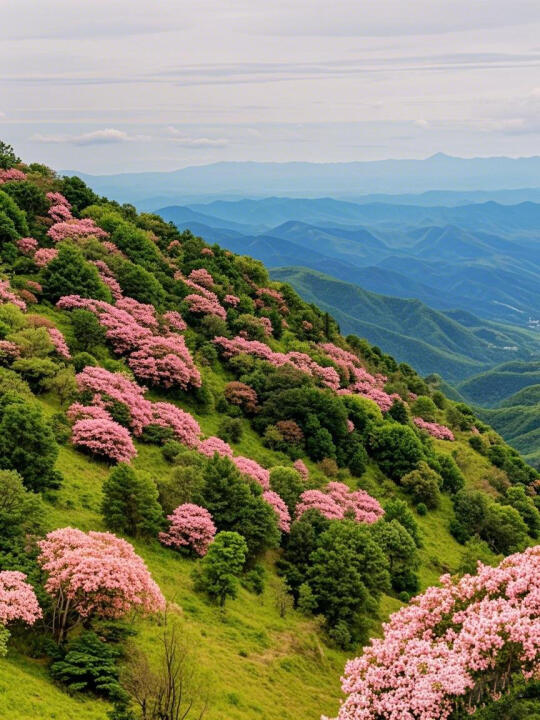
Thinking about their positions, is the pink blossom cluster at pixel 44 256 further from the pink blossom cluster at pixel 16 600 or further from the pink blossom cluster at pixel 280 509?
A: the pink blossom cluster at pixel 16 600

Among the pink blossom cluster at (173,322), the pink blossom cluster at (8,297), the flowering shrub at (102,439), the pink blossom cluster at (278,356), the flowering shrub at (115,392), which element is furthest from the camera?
the pink blossom cluster at (278,356)

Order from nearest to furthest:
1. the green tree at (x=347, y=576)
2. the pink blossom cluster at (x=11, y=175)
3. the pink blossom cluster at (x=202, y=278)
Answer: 1. the green tree at (x=347, y=576)
2. the pink blossom cluster at (x=11, y=175)
3. the pink blossom cluster at (x=202, y=278)

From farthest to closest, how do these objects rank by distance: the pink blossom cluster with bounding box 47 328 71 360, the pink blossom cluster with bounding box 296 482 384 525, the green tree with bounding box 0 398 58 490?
the pink blossom cluster with bounding box 47 328 71 360 < the pink blossom cluster with bounding box 296 482 384 525 < the green tree with bounding box 0 398 58 490

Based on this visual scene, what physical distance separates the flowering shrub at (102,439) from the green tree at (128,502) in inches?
286

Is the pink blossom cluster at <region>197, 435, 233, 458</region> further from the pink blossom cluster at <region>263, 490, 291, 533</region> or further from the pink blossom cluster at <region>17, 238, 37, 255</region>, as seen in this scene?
the pink blossom cluster at <region>17, 238, 37, 255</region>

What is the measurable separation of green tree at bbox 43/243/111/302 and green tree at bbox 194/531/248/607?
1470 inches

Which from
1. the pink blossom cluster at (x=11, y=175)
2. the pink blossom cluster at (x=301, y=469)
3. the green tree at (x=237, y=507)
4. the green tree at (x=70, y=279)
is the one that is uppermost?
the pink blossom cluster at (x=11, y=175)

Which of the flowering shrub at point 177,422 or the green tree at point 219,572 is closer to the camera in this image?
the green tree at point 219,572

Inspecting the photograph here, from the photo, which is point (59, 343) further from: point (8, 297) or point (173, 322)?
point (173, 322)

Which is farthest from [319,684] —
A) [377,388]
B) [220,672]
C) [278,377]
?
[377,388]

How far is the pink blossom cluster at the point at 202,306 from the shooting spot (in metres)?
78.1

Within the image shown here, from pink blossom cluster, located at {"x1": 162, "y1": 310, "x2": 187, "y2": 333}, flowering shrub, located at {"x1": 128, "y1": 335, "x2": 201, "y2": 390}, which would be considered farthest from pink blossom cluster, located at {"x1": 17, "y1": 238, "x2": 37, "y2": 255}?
flowering shrub, located at {"x1": 128, "y1": 335, "x2": 201, "y2": 390}

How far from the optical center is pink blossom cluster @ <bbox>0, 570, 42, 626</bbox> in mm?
21922

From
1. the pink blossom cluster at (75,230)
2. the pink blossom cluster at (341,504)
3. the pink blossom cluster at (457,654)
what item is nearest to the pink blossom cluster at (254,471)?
the pink blossom cluster at (341,504)
